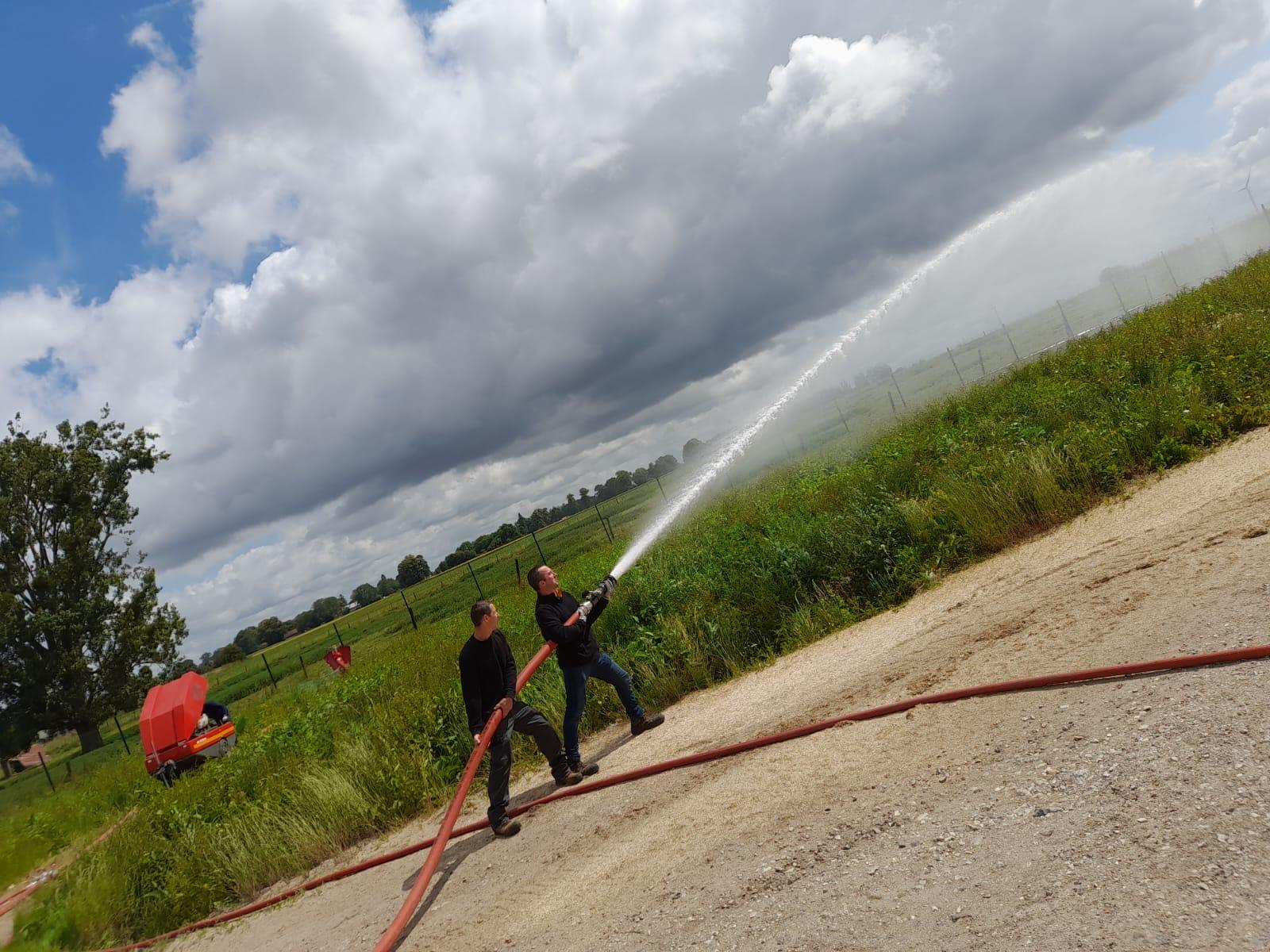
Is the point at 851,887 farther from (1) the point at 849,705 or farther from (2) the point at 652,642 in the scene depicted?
(2) the point at 652,642

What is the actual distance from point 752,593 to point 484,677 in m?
4.74

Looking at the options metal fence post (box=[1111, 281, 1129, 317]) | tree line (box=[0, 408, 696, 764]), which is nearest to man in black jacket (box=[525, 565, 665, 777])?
tree line (box=[0, 408, 696, 764])

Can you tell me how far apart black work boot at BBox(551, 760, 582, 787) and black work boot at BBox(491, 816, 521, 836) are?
0.66m

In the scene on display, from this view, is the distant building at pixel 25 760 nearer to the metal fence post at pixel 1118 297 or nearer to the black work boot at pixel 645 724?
the black work boot at pixel 645 724

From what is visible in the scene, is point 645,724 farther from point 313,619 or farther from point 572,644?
point 313,619

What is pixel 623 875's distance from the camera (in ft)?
17.8

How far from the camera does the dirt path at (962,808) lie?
344 centimetres

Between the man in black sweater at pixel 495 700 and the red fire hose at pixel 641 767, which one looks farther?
the man in black sweater at pixel 495 700

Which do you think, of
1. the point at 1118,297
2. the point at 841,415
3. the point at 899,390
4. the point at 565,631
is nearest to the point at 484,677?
the point at 565,631

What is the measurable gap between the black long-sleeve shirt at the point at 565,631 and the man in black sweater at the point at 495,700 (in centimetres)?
52

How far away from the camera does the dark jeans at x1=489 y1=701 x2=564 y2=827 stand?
7.28 metres

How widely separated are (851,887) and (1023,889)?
91cm

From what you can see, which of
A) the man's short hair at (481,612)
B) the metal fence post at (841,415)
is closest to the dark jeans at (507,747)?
the man's short hair at (481,612)

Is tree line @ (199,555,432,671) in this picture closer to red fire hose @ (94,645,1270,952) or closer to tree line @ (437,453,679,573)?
Result: tree line @ (437,453,679,573)
